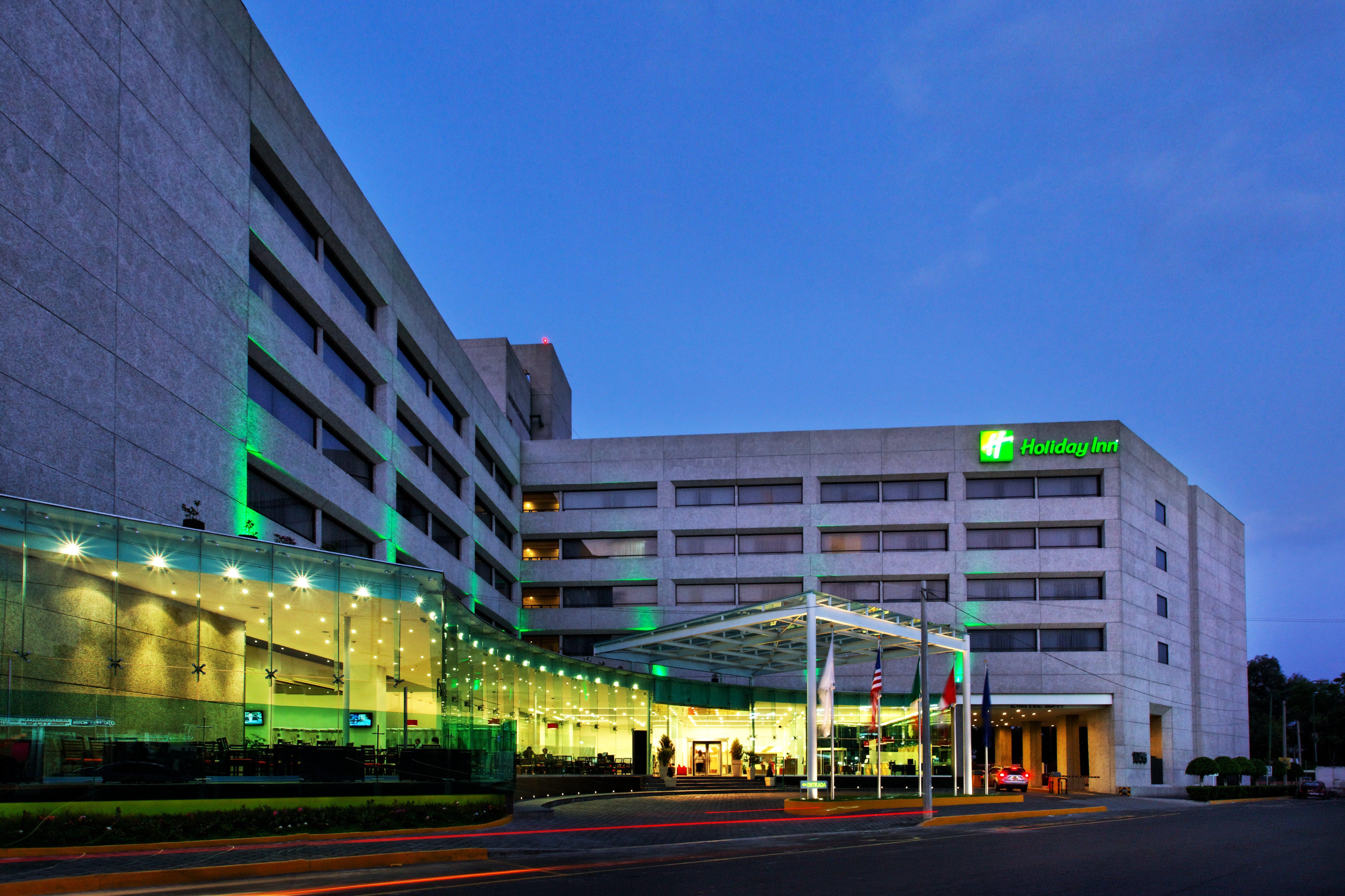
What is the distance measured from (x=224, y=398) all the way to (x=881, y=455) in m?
43.5

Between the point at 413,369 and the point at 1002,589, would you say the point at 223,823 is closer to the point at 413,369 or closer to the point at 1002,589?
the point at 413,369

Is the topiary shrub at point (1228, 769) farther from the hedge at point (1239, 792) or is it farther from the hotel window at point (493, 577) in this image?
the hotel window at point (493, 577)

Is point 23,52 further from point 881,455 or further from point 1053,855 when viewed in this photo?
point 881,455

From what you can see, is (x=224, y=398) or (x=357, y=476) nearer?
(x=224, y=398)

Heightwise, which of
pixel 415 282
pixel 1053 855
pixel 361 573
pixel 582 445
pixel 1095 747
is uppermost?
pixel 415 282

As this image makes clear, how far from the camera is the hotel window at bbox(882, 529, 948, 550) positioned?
6694cm

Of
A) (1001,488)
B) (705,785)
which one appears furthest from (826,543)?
(705,785)

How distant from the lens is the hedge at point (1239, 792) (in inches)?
2421

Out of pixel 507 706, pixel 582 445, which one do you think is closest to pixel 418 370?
pixel 507 706

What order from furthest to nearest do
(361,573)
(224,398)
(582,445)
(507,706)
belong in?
(582,445), (507,706), (224,398), (361,573)

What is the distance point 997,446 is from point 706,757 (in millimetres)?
24375

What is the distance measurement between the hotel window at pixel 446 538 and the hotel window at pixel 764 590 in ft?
60.3

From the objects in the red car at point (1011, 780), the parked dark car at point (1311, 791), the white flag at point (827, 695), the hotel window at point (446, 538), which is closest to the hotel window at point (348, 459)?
the hotel window at point (446, 538)

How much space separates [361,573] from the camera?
89.0 feet
